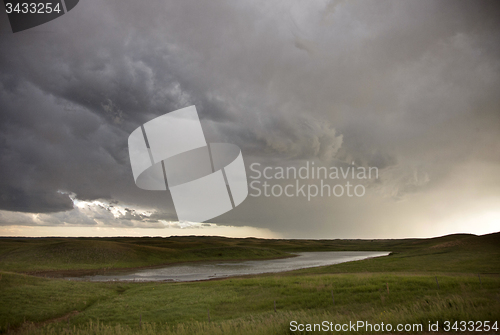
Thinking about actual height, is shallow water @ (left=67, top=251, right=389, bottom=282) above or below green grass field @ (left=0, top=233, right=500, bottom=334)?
below

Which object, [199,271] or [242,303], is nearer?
[242,303]

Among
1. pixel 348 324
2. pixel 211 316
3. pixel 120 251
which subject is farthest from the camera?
pixel 120 251

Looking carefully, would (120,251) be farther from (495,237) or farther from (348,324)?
(495,237)

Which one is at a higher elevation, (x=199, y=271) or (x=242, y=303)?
(x=242, y=303)

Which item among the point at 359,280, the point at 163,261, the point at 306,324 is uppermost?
the point at 306,324

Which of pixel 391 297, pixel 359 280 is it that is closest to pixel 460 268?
pixel 359 280

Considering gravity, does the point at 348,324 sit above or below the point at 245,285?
above

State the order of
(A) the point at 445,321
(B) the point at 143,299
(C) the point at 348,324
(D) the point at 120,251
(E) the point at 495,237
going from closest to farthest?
1. (A) the point at 445,321
2. (C) the point at 348,324
3. (B) the point at 143,299
4. (E) the point at 495,237
5. (D) the point at 120,251

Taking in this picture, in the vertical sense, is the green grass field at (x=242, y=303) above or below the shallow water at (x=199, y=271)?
above

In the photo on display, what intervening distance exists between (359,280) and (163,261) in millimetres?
70047

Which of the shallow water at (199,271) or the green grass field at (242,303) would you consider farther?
the shallow water at (199,271)

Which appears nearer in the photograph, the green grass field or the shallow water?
the green grass field

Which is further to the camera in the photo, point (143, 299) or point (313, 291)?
point (143, 299)

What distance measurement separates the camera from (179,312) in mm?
21188
